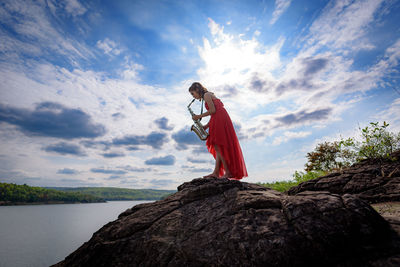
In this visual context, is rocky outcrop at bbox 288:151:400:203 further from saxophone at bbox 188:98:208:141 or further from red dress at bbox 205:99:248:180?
saxophone at bbox 188:98:208:141

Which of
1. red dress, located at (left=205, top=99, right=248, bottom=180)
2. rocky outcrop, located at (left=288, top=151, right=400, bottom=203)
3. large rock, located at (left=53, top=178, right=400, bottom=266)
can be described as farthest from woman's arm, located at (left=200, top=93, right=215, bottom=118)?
rocky outcrop, located at (left=288, top=151, right=400, bottom=203)

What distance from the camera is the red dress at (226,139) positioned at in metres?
6.66

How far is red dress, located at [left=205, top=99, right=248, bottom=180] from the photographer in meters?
6.66

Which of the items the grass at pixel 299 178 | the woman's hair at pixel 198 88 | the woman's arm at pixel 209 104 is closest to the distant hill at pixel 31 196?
the grass at pixel 299 178

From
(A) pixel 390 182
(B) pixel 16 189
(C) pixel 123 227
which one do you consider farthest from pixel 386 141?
(B) pixel 16 189

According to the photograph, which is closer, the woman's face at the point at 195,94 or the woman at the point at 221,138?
the woman at the point at 221,138

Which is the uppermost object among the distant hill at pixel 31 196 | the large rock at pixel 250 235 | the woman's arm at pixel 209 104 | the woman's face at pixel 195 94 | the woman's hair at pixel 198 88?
the woman's hair at pixel 198 88

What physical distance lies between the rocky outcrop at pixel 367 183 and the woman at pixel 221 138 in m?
3.27

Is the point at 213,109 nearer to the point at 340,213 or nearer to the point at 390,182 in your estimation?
the point at 340,213

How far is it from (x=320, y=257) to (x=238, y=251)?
46.4 inches

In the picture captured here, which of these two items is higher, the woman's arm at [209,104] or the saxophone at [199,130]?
the woman's arm at [209,104]

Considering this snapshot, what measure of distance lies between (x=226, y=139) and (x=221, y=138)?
0.75ft

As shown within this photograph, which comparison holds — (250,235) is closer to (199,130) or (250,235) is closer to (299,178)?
(199,130)

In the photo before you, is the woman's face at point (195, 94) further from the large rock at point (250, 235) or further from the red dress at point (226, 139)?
Result: the large rock at point (250, 235)
